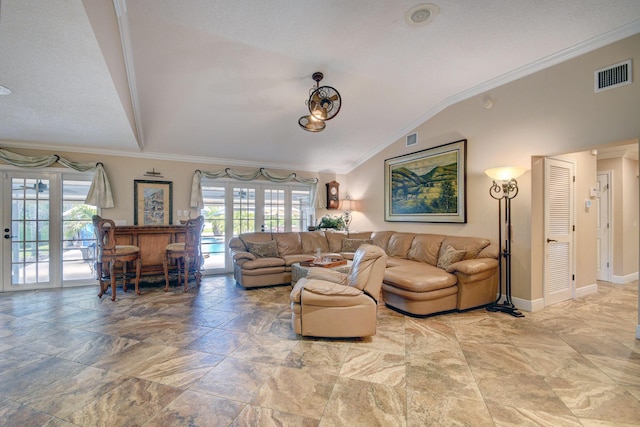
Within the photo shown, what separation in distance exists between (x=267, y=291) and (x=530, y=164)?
4239 mm

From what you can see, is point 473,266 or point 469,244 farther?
point 469,244

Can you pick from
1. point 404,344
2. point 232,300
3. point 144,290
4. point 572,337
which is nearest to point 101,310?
point 144,290

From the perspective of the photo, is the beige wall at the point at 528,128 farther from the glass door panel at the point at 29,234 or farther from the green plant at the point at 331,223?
the glass door panel at the point at 29,234

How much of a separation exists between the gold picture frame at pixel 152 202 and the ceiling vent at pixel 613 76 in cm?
659

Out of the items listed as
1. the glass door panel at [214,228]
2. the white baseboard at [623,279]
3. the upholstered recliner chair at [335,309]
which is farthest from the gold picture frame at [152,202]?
the white baseboard at [623,279]

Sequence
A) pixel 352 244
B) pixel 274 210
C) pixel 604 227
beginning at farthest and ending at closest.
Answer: pixel 274 210, pixel 352 244, pixel 604 227

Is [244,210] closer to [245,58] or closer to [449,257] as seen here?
[245,58]

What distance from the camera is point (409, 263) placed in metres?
4.46

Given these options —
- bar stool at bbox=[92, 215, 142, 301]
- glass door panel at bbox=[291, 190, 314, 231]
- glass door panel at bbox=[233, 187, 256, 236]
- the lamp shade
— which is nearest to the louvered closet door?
the lamp shade

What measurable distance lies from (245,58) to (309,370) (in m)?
3.30

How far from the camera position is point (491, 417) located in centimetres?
177

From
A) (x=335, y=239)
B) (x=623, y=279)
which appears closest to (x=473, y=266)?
(x=335, y=239)

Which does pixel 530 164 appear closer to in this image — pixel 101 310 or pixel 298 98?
pixel 298 98

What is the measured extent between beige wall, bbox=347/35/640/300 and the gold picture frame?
494 centimetres
